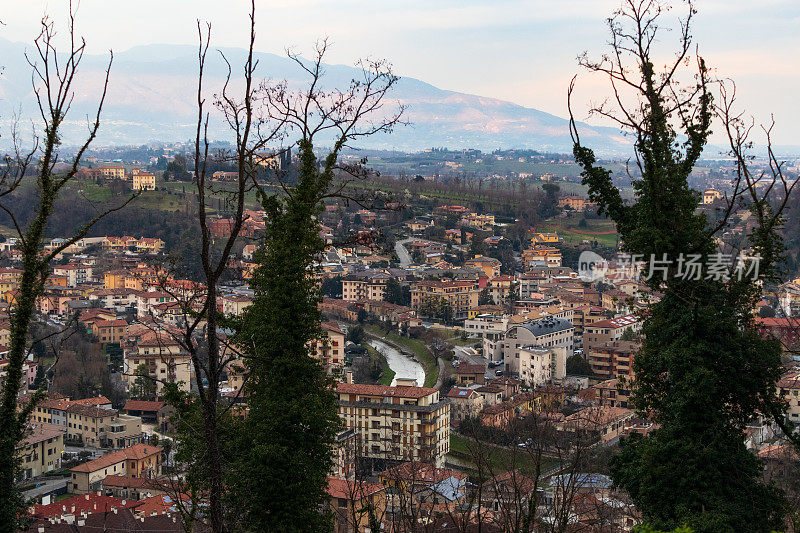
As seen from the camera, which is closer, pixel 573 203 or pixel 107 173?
pixel 573 203

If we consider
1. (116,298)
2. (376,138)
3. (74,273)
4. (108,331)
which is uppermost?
(376,138)

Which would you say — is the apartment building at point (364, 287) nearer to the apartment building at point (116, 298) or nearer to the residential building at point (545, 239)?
the apartment building at point (116, 298)

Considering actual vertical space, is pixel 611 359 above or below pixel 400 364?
above

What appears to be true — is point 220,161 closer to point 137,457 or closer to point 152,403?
point 137,457

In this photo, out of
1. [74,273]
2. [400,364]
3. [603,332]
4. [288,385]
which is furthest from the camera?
[74,273]

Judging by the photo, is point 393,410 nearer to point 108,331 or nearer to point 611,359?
point 611,359

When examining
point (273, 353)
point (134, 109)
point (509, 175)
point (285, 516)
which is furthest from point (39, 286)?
point (134, 109)

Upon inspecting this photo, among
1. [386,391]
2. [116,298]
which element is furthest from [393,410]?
[116,298]

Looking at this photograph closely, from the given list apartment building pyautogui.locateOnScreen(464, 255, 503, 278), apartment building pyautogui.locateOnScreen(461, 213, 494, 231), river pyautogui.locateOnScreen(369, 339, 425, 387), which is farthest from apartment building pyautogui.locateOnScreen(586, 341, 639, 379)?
apartment building pyautogui.locateOnScreen(461, 213, 494, 231)
